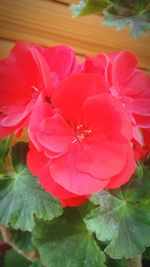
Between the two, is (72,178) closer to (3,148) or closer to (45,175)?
(45,175)

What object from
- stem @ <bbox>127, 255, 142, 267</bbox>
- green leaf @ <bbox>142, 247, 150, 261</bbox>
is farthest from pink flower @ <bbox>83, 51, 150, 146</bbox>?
green leaf @ <bbox>142, 247, 150, 261</bbox>

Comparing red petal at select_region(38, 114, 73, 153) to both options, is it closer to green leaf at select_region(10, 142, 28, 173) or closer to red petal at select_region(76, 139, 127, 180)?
red petal at select_region(76, 139, 127, 180)

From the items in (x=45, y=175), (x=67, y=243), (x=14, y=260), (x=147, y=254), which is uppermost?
(x=45, y=175)

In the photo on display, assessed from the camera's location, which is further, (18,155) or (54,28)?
(54,28)

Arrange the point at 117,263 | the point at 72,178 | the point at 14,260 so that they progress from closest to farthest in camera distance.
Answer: the point at 72,178
the point at 117,263
the point at 14,260

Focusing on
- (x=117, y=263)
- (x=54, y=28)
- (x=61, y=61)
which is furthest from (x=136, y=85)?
(x=54, y=28)

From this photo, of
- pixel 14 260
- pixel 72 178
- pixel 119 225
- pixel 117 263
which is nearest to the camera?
pixel 72 178

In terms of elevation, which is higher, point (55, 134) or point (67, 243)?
point (55, 134)
